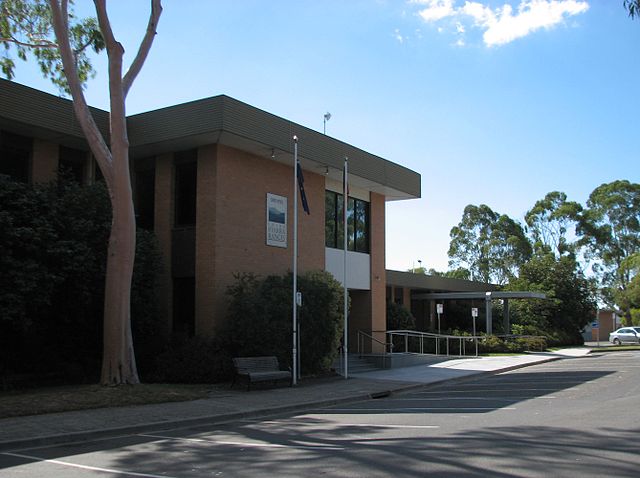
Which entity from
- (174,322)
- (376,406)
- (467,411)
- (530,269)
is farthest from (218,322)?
(530,269)

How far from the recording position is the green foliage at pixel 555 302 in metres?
42.8

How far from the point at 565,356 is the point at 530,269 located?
1582 centimetres

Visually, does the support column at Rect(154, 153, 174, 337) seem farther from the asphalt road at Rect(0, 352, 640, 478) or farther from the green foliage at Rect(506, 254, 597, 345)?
the green foliage at Rect(506, 254, 597, 345)

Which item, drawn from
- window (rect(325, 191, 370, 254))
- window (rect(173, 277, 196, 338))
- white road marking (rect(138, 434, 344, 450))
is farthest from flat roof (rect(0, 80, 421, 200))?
white road marking (rect(138, 434, 344, 450))

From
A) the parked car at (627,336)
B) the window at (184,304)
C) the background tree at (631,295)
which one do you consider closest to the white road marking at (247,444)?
the window at (184,304)

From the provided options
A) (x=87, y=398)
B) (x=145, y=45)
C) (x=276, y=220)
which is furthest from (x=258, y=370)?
(x=145, y=45)

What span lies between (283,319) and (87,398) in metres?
6.57

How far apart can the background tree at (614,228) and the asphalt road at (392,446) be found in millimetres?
56583

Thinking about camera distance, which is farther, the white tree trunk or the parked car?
the parked car

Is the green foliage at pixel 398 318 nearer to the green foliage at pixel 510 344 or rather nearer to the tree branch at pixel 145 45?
the green foliage at pixel 510 344

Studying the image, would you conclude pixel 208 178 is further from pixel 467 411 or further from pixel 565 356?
pixel 565 356

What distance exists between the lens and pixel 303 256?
22656mm

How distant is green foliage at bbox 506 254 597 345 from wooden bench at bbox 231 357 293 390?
2783cm

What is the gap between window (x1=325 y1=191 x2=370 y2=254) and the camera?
2483 centimetres
